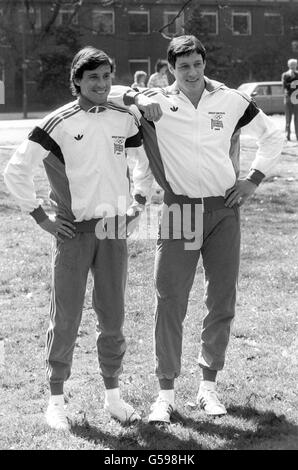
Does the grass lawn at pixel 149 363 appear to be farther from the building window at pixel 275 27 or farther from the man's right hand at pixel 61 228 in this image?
the building window at pixel 275 27

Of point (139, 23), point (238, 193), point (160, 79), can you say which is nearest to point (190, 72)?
point (238, 193)

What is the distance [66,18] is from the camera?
4812cm

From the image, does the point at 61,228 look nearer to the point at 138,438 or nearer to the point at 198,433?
the point at 138,438

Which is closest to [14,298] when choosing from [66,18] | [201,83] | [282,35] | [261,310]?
[261,310]

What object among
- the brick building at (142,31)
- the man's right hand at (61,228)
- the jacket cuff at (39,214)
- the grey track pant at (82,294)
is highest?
the brick building at (142,31)

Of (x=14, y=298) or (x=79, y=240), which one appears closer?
(x=79, y=240)

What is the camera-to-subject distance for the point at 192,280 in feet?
15.1

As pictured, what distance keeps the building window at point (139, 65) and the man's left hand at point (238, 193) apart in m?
46.7

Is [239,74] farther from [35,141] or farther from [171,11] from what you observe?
[35,141]

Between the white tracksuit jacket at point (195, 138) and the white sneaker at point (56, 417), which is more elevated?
the white tracksuit jacket at point (195, 138)

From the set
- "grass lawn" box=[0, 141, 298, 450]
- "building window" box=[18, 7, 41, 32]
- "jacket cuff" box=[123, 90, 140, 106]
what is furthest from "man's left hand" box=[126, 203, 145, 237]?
"building window" box=[18, 7, 41, 32]

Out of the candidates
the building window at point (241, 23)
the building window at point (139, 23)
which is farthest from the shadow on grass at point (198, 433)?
the building window at point (241, 23)

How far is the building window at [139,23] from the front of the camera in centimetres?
5034

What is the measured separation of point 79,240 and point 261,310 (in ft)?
9.29
